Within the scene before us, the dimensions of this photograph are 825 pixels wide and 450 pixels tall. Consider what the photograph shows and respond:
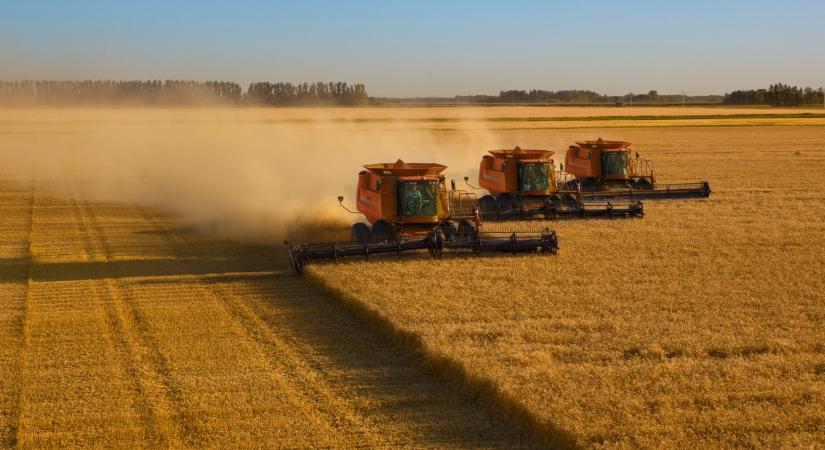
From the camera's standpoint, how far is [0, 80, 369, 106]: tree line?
6812 cm

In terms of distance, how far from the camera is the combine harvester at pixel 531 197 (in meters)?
27.5

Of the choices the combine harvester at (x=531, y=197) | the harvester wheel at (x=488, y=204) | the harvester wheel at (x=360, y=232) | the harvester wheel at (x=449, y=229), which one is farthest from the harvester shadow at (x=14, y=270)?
the harvester wheel at (x=488, y=204)

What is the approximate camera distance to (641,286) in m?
16.9

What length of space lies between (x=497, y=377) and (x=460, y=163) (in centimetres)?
3232

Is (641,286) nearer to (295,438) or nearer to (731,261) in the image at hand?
(731,261)

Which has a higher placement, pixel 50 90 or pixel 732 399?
pixel 50 90

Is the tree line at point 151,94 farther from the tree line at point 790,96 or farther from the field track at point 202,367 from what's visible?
the tree line at point 790,96

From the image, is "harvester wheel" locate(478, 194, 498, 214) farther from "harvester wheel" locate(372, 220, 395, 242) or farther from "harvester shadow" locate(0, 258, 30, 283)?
"harvester shadow" locate(0, 258, 30, 283)

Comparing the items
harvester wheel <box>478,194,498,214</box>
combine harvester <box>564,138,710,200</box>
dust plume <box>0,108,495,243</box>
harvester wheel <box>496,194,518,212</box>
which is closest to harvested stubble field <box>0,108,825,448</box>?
dust plume <box>0,108,495,243</box>

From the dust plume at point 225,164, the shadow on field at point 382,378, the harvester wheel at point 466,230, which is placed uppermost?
the dust plume at point 225,164

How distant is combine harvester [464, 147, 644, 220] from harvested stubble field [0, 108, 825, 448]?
1169 millimetres

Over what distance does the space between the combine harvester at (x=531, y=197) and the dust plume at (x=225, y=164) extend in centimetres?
475

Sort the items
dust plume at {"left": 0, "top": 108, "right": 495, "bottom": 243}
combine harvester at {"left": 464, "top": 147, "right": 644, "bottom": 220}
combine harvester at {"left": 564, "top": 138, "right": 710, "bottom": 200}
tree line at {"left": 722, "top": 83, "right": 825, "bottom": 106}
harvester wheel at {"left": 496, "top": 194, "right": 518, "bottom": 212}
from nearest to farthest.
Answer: dust plume at {"left": 0, "top": 108, "right": 495, "bottom": 243}, combine harvester at {"left": 464, "top": 147, "right": 644, "bottom": 220}, harvester wheel at {"left": 496, "top": 194, "right": 518, "bottom": 212}, combine harvester at {"left": 564, "top": 138, "right": 710, "bottom": 200}, tree line at {"left": 722, "top": 83, "right": 825, "bottom": 106}

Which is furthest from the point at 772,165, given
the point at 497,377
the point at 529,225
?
the point at 497,377
